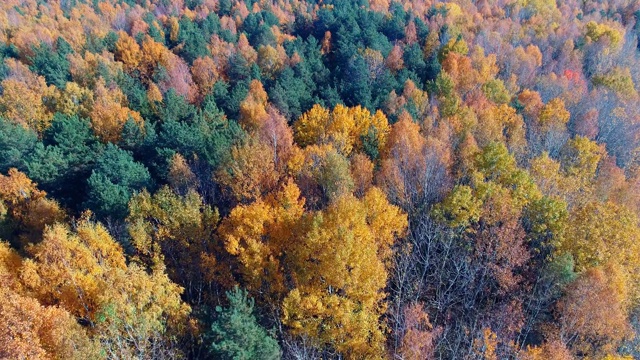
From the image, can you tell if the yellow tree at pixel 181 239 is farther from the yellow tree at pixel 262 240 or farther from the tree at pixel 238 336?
the tree at pixel 238 336

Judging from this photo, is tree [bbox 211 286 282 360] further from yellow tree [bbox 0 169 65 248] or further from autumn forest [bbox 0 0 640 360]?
yellow tree [bbox 0 169 65 248]

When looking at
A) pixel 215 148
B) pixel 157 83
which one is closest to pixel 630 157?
pixel 215 148

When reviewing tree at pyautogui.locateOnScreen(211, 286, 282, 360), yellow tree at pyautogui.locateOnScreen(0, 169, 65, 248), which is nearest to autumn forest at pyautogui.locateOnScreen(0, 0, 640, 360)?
tree at pyautogui.locateOnScreen(211, 286, 282, 360)

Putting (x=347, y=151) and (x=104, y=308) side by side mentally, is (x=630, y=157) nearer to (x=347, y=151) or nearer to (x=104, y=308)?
(x=347, y=151)

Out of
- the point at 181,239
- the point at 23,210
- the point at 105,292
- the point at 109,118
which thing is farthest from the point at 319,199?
the point at 109,118

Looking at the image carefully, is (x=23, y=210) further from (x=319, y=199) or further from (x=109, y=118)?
(x=319, y=199)

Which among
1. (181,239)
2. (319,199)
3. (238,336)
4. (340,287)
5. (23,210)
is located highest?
(340,287)
